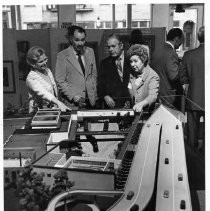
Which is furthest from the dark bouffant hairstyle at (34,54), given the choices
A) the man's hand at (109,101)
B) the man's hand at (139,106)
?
the man's hand at (139,106)

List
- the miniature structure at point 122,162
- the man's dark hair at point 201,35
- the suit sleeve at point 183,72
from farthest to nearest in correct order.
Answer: the suit sleeve at point 183,72
the man's dark hair at point 201,35
the miniature structure at point 122,162

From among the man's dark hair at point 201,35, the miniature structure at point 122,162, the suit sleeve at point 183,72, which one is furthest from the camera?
the suit sleeve at point 183,72

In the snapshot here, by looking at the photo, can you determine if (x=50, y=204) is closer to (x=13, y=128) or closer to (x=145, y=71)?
(x=13, y=128)

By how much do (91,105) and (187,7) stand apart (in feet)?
1.98

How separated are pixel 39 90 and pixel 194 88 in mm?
697

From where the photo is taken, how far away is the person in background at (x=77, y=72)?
1441 millimetres

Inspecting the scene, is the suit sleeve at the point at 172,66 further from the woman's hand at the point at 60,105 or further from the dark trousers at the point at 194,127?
the woman's hand at the point at 60,105

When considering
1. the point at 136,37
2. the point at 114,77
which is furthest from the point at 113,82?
the point at 136,37

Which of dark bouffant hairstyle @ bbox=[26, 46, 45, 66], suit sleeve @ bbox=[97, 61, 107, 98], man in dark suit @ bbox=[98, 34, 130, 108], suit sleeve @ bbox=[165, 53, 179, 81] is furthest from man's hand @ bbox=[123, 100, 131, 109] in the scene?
dark bouffant hairstyle @ bbox=[26, 46, 45, 66]

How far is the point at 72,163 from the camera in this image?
1121 mm

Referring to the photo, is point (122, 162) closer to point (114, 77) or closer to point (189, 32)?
point (114, 77)

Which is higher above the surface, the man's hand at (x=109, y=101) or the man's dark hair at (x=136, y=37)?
the man's dark hair at (x=136, y=37)

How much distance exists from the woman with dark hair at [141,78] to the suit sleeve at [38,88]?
1.26ft

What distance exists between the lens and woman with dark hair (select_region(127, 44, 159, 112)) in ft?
4.78
